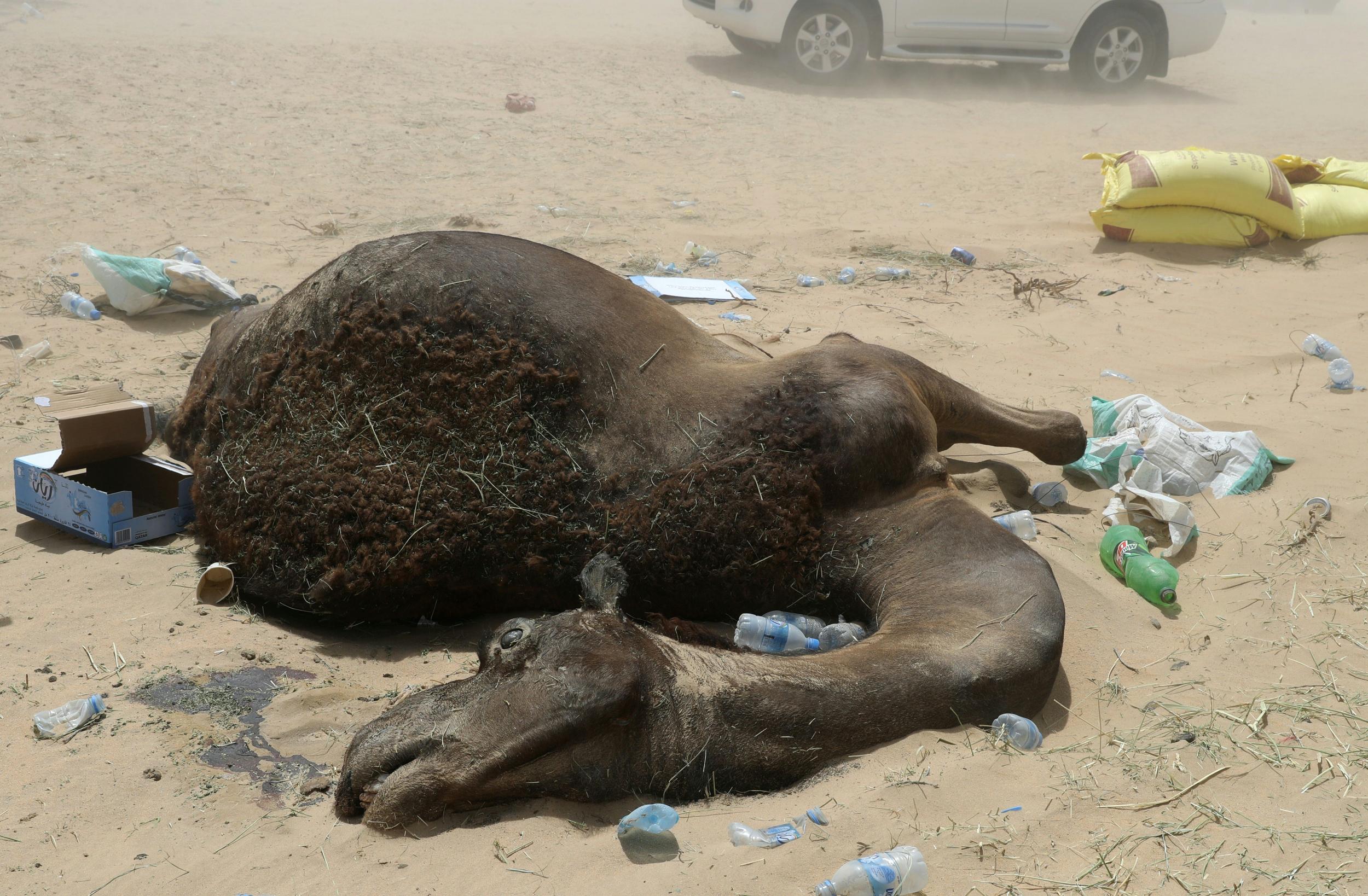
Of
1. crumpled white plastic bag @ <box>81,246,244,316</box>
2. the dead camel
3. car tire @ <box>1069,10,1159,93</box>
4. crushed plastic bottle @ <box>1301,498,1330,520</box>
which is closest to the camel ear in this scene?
the dead camel

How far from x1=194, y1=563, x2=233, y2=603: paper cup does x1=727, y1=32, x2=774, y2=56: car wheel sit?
1194cm

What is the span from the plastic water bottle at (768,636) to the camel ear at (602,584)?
0.45 m

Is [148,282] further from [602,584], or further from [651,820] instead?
[651,820]

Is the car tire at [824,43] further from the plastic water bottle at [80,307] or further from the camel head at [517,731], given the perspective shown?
the camel head at [517,731]

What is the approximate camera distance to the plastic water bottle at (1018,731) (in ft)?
8.59

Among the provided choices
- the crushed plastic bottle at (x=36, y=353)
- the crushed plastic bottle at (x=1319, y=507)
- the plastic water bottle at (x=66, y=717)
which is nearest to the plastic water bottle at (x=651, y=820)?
the plastic water bottle at (x=66, y=717)

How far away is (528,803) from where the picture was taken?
2.43m

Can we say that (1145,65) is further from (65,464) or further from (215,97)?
(65,464)

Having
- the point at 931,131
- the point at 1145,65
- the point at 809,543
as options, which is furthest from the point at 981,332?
the point at 1145,65

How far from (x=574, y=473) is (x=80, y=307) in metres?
4.03

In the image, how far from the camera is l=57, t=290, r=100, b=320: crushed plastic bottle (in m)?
5.79

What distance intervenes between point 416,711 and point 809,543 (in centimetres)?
123

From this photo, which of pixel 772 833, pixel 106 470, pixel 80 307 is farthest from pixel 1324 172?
pixel 80 307

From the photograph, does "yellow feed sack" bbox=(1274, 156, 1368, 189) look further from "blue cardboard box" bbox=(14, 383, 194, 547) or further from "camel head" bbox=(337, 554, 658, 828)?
"blue cardboard box" bbox=(14, 383, 194, 547)
